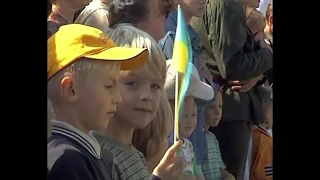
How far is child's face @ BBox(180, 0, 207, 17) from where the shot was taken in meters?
3.78

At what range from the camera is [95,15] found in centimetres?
350

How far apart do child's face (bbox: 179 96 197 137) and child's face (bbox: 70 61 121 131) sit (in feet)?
1.28

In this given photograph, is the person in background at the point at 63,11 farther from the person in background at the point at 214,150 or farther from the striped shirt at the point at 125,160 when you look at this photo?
the person in background at the point at 214,150

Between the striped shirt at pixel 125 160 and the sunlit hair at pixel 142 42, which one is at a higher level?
the sunlit hair at pixel 142 42

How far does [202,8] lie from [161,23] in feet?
1.00

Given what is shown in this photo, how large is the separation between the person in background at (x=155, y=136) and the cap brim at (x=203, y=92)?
0.20 metres

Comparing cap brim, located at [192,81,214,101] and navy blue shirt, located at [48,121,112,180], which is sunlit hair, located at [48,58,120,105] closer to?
navy blue shirt, located at [48,121,112,180]

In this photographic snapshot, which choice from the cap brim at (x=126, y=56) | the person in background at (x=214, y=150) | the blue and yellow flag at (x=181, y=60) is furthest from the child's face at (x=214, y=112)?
the cap brim at (x=126, y=56)

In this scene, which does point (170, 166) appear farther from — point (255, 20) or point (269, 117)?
point (255, 20)

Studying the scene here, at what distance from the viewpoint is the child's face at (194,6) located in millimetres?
3779

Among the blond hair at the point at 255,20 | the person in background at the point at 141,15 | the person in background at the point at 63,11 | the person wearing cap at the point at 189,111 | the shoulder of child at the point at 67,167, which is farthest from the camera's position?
the blond hair at the point at 255,20
